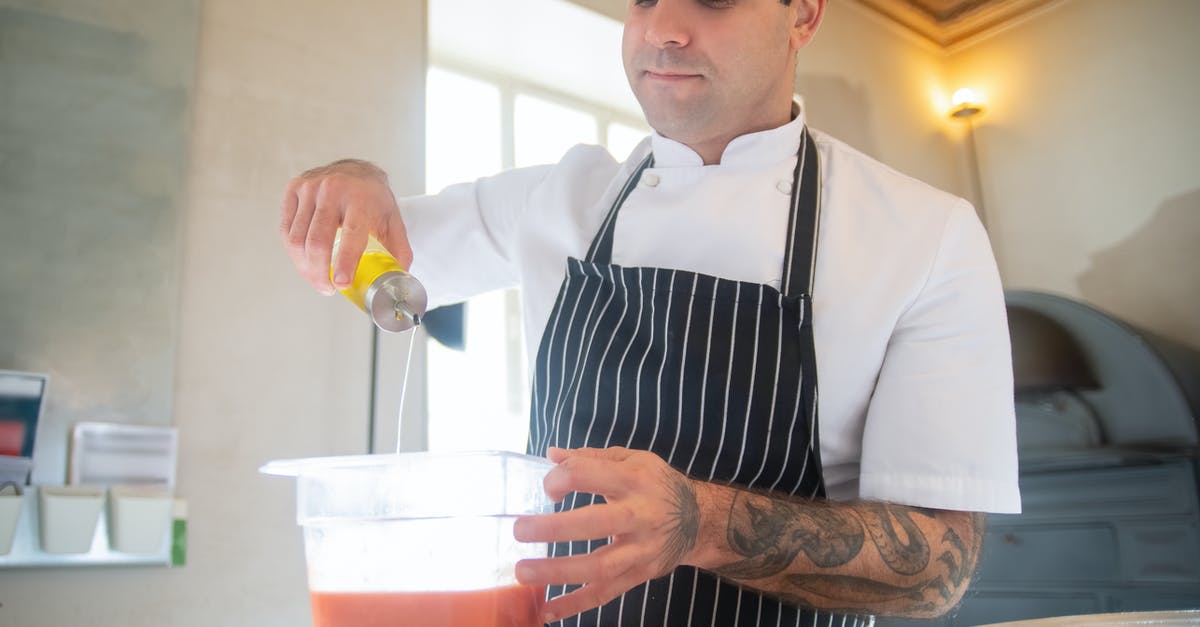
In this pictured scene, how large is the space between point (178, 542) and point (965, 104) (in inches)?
152

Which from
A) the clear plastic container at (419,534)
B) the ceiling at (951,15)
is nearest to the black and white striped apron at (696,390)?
the clear plastic container at (419,534)

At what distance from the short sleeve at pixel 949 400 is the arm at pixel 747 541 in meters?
0.05

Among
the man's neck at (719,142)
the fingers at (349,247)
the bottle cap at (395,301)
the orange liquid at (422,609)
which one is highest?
the man's neck at (719,142)

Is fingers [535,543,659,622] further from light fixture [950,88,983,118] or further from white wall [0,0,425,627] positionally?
light fixture [950,88,983,118]

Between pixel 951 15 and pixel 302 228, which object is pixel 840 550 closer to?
pixel 302 228

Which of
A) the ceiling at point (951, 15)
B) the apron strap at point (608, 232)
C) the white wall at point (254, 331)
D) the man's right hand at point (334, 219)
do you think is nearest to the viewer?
the man's right hand at point (334, 219)

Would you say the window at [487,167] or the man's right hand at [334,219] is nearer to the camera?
the man's right hand at [334,219]

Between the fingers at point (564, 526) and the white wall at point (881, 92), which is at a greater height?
the white wall at point (881, 92)

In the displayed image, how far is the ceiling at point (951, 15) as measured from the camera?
448 cm

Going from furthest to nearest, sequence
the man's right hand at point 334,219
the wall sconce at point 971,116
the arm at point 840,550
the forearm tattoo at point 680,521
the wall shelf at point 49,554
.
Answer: the wall sconce at point 971,116 < the wall shelf at point 49,554 < the man's right hand at point 334,219 < the arm at point 840,550 < the forearm tattoo at point 680,521

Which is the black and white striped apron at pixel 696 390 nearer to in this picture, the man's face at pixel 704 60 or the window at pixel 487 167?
the man's face at pixel 704 60

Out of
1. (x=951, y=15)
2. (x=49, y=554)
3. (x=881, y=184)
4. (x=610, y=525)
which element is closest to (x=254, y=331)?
(x=49, y=554)

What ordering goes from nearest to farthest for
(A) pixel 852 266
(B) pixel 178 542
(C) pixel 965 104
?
(A) pixel 852 266 < (B) pixel 178 542 < (C) pixel 965 104

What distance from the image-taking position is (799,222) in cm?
125
